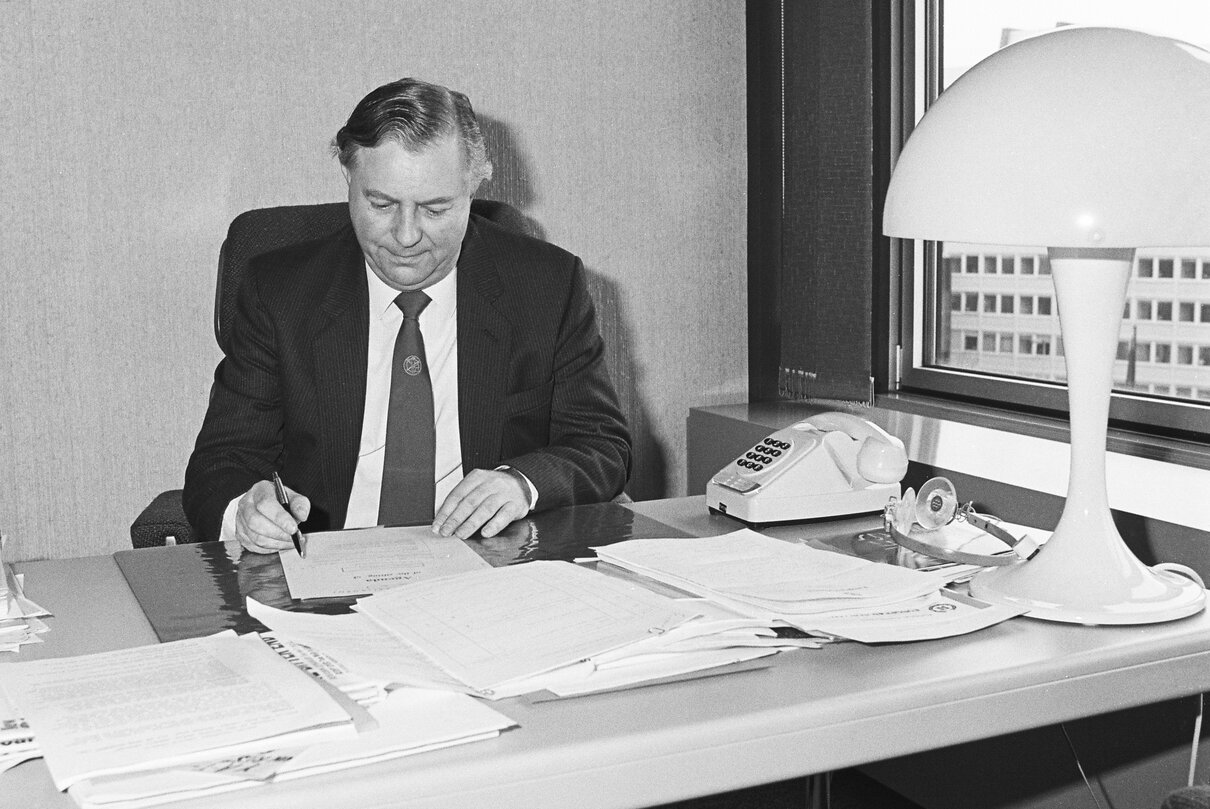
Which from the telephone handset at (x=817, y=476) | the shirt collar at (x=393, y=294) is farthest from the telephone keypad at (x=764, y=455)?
the shirt collar at (x=393, y=294)

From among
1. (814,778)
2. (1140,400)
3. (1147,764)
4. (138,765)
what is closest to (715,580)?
(814,778)

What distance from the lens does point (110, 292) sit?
2.72 meters

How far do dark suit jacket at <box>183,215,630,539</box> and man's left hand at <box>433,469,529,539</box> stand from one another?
208 millimetres

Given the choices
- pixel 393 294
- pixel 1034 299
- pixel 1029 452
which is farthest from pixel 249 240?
pixel 1034 299

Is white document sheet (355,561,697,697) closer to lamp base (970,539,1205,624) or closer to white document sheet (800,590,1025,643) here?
white document sheet (800,590,1025,643)

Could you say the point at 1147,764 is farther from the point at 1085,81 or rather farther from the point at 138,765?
the point at 138,765

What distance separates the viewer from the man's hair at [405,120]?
1.84 m

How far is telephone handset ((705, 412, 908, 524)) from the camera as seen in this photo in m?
1.61

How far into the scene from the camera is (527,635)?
43.0 inches

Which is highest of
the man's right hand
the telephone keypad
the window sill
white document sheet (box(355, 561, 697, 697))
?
the telephone keypad

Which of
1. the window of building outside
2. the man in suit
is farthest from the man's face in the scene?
the window of building outside

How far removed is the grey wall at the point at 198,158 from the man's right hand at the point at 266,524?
1.41 meters

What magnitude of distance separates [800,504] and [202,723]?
907 millimetres

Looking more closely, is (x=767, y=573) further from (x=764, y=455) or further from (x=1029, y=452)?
(x=1029, y=452)
